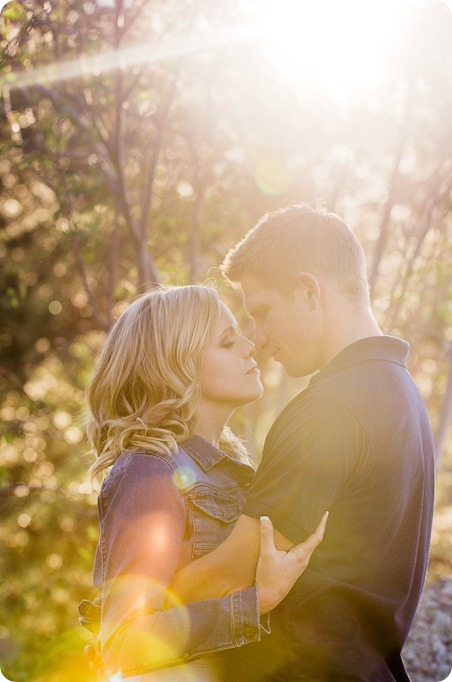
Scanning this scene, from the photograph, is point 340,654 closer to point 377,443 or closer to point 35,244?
point 377,443

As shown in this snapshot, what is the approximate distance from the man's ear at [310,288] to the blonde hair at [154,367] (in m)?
0.48

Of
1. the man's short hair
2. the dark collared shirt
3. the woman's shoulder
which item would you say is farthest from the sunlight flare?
the woman's shoulder

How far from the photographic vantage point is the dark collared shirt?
1981 millimetres

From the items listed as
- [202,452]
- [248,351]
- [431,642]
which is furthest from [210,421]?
[431,642]

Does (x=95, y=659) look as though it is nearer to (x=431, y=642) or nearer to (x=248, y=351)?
(x=248, y=351)

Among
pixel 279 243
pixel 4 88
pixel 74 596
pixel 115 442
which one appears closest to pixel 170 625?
pixel 115 442

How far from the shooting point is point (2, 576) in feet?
28.9

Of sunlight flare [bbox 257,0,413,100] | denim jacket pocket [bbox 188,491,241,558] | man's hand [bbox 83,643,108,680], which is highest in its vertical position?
sunlight flare [bbox 257,0,413,100]

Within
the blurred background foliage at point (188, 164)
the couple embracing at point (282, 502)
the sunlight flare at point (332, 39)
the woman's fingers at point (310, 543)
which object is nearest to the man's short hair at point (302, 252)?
the couple embracing at point (282, 502)

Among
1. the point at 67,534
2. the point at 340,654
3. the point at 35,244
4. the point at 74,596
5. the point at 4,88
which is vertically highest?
the point at 4,88

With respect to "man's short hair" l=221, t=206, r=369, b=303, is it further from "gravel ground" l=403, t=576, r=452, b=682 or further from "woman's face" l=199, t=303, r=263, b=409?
"gravel ground" l=403, t=576, r=452, b=682

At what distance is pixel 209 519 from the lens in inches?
99.3

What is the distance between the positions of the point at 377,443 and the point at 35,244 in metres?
8.74

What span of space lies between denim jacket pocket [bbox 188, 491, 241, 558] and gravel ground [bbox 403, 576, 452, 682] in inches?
153
